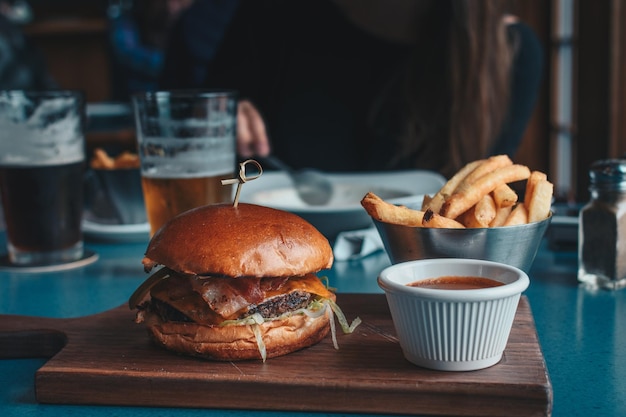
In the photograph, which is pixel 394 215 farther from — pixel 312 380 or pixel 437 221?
pixel 312 380

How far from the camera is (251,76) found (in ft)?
12.0

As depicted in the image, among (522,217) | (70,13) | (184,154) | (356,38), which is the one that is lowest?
(522,217)

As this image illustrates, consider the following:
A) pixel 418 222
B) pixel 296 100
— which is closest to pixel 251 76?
pixel 296 100

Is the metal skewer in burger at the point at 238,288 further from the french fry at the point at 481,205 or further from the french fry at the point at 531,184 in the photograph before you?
the french fry at the point at 531,184

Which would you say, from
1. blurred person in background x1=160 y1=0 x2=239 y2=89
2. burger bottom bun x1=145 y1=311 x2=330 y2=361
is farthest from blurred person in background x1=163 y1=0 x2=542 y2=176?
burger bottom bun x1=145 y1=311 x2=330 y2=361

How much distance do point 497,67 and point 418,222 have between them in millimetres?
1869

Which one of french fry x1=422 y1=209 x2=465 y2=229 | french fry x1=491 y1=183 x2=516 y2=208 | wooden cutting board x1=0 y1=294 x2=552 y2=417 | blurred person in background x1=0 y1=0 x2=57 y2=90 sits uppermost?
blurred person in background x1=0 y1=0 x2=57 y2=90

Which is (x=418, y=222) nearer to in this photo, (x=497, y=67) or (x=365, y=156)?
(x=497, y=67)

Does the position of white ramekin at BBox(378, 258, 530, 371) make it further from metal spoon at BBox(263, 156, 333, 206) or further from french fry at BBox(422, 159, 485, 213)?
metal spoon at BBox(263, 156, 333, 206)

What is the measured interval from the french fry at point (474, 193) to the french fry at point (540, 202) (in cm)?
5

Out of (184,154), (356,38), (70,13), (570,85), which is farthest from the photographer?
(70,13)

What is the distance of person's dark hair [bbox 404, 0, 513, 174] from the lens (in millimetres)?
2885

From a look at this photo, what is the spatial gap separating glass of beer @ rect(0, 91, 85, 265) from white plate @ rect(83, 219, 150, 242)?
0.20m

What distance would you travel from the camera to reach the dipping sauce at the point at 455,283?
1173 millimetres
